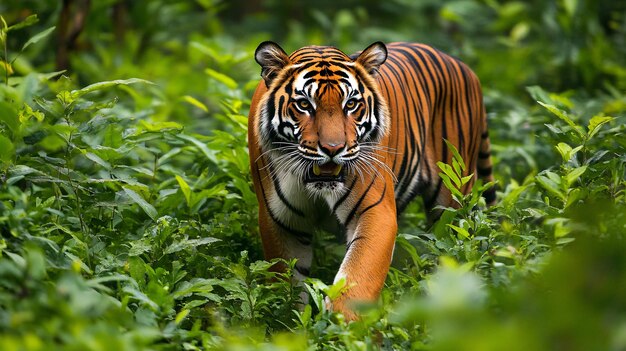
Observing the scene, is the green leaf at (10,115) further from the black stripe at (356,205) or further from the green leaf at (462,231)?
the green leaf at (462,231)

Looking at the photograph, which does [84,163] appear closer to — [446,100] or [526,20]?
[446,100]

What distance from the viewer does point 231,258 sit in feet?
14.6

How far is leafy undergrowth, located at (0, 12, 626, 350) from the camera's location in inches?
87.7

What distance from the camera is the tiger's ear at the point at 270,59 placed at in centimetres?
402

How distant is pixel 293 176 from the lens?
402cm

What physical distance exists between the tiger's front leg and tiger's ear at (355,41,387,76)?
1.65ft

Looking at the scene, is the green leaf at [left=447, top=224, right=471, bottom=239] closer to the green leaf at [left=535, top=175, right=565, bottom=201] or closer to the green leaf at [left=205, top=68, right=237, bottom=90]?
the green leaf at [left=535, top=175, right=565, bottom=201]

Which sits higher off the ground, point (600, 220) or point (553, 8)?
point (600, 220)

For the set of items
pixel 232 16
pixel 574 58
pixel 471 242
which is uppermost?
pixel 471 242

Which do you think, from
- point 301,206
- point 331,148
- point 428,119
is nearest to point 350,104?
point 331,148

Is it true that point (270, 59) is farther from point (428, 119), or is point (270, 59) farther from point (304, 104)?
point (428, 119)

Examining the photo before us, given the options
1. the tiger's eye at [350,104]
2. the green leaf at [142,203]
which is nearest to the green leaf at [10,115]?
the green leaf at [142,203]

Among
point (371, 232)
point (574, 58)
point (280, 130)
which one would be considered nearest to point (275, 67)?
point (280, 130)

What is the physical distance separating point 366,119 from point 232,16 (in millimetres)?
10812
